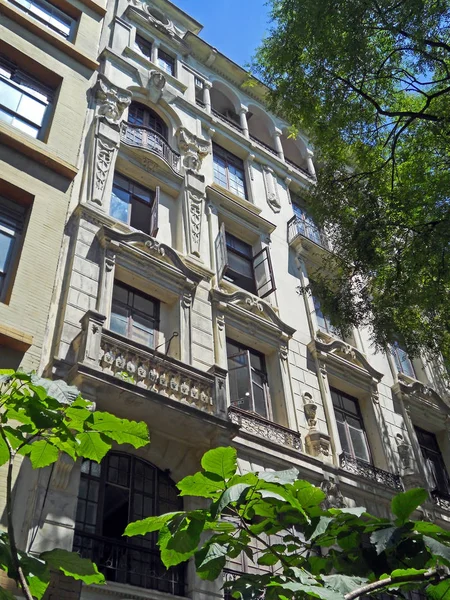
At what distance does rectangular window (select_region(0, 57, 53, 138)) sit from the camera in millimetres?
13203

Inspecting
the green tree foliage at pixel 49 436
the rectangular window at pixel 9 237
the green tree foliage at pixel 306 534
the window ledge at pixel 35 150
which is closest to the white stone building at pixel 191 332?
the window ledge at pixel 35 150

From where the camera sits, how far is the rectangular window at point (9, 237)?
10719 millimetres

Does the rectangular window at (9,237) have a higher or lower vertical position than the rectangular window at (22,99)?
lower

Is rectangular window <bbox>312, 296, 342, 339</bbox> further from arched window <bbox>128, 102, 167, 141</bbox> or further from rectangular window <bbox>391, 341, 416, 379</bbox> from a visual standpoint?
arched window <bbox>128, 102, 167, 141</bbox>

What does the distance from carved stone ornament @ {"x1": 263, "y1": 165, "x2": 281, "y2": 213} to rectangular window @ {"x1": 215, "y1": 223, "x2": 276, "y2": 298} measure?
7.59 feet

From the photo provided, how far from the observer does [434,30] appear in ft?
40.5

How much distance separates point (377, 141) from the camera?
1500 centimetres

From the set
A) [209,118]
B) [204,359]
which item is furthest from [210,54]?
[204,359]

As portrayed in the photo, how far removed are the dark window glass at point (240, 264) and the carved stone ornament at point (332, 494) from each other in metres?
5.70

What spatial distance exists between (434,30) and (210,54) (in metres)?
11.3

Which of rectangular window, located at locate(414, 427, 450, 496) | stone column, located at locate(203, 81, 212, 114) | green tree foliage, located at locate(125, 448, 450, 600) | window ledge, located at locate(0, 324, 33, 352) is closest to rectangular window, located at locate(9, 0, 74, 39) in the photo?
stone column, located at locate(203, 81, 212, 114)

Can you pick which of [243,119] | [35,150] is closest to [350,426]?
[35,150]

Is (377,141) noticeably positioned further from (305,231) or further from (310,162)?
(310,162)

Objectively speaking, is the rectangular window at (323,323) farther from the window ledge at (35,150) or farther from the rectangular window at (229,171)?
the window ledge at (35,150)
